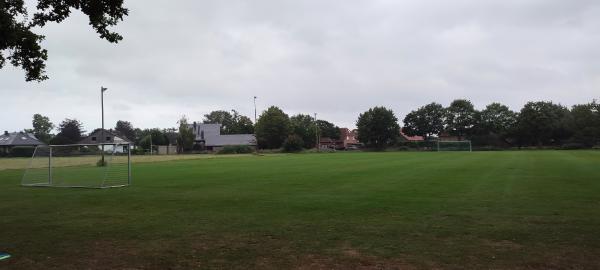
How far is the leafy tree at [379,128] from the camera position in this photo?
355 ft

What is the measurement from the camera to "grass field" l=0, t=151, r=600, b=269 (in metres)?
6.96

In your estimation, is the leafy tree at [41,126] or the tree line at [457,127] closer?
the tree line at [457,127]

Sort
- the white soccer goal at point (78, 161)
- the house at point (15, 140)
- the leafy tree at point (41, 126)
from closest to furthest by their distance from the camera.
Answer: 1. the white soccer goal at point (78, 161)
2. the house at point (15, 140)
3. the leafy tree at point (41, 126)

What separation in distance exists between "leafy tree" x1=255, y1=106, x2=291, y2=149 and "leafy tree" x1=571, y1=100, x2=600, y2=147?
58748mm

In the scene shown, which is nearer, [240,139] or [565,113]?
[565,113]

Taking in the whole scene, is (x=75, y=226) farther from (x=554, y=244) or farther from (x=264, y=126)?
(x=264, y=126)

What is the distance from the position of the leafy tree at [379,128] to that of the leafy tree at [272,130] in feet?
57.3

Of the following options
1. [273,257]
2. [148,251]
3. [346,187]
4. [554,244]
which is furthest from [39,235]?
[346,187]

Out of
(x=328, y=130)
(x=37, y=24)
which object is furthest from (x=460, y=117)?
(x=37, y=24)

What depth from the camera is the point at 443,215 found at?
1087 centimetres

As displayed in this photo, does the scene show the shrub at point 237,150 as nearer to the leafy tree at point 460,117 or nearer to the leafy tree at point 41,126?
the leafy tree at point 460,117

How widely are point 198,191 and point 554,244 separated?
40.1ft

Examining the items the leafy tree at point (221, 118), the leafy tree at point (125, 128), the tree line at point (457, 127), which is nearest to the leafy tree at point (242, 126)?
the leafy tree at point (221, 118)

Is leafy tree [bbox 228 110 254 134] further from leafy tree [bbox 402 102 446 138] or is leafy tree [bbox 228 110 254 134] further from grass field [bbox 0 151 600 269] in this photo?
grass field [bbox 0 151 600 269]
